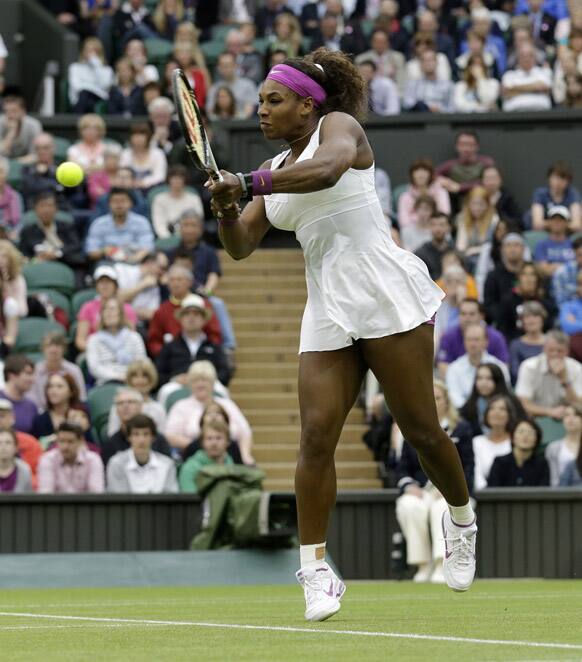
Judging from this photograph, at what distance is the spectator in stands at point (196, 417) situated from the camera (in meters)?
13.3

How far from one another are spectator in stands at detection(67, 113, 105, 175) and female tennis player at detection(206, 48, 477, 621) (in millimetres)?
10694

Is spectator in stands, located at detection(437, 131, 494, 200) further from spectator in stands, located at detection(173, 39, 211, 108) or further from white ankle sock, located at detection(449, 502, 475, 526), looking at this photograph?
white ankle sock, located at detection(449, 502, 475, 526)

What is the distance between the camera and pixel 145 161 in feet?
56.7

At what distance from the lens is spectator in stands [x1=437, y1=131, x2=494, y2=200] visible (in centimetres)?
1755

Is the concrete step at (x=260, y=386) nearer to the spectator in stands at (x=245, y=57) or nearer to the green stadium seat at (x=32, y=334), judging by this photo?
the green stadium seat at (x=32, y=334)

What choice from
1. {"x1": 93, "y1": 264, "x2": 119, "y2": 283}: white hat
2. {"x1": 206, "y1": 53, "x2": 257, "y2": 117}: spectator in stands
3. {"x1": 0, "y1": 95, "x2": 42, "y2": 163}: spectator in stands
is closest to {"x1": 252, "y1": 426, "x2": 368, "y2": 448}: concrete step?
{"x1": 93, "y1": 264, "x2": 119, "y2": 283}: white hat

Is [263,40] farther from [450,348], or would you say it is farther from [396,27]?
[450,348]

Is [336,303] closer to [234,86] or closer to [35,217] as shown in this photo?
[35,217]

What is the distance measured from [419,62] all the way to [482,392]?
695cm

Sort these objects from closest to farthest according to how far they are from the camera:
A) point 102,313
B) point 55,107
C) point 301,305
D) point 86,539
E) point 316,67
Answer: point 316,67 → point 86,539 → point 102,313 → point 301,305 → point 55,107

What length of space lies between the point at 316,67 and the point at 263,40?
14.4m

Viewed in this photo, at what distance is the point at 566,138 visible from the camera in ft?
60.4

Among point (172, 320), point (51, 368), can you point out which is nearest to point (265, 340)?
point (172, 320)

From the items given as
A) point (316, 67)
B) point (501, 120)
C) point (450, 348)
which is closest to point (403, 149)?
point (501, 120)
